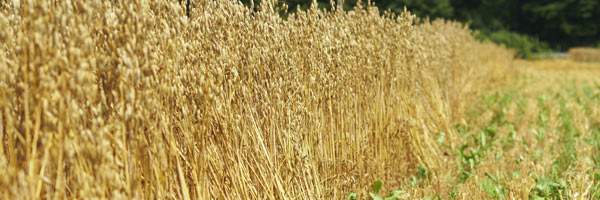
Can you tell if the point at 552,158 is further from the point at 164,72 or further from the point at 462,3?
the point at 462,3

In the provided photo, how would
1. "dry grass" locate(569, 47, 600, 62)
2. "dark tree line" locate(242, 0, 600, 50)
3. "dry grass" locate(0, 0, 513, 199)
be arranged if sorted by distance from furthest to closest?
"dark tree line" locate(242, 0, 600, 50) → "dry grass" locate(569, 47, 600, 62) → "dry grass" locate(0, 0, 513, 199)

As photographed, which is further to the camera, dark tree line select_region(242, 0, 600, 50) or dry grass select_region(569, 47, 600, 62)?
dark tree line select_region(242, 0, 600, 50)

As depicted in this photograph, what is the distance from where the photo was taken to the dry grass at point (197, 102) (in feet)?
3.67

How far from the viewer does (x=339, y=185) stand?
7.70 ft

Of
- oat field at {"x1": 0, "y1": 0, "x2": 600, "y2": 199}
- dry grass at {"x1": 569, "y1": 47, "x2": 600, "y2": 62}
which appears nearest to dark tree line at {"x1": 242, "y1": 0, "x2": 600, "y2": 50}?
dry grass at {"x1": 569, "y1": 47, "x2": 600, "y2": 62}

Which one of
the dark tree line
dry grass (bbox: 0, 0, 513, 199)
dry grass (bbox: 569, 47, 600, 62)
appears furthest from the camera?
the dark tree line

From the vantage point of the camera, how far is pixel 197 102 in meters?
1.55

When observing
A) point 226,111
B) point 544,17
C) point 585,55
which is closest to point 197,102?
point 226,111

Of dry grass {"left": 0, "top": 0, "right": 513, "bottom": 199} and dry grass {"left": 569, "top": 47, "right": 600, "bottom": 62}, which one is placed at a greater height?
dry grass {"left": 569, "top": 47, "right": 600, "bottom": 62}

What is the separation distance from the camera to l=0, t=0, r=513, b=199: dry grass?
1.12 m

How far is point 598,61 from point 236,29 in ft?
58.0

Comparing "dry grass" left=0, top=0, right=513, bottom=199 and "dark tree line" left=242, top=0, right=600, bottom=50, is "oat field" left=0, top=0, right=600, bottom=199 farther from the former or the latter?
"dark tree line" left=242, top=0, right=600, bottom=50

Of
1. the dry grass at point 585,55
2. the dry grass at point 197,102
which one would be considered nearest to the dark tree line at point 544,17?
the dry grass at point 585,55

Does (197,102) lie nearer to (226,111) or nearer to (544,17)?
(226,111)
